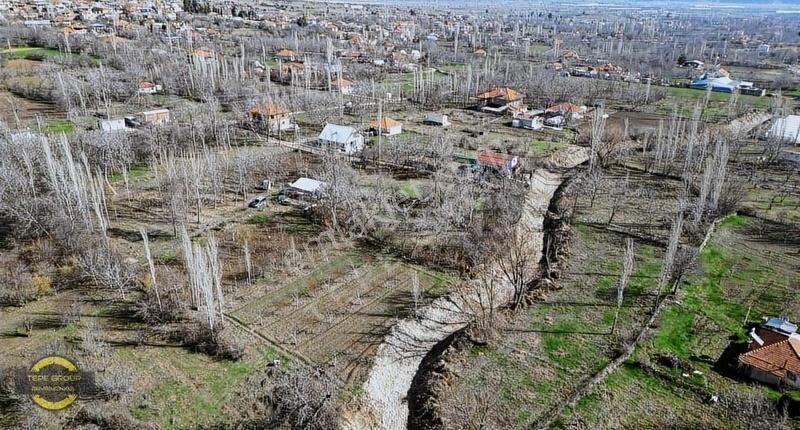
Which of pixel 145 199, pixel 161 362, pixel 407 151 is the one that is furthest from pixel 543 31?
pixel 161 362

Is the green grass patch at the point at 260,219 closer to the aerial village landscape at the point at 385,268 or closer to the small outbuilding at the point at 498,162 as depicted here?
the aerial village landscape at the point at 385,268

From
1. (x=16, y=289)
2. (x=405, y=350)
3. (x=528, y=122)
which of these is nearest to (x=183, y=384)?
(x=405, y=350)

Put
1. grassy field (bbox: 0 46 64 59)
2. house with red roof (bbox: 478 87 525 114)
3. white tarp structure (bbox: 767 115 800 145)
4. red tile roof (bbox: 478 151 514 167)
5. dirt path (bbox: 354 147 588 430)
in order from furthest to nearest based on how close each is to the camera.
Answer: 1. grassy field (bbox: 0 46 64 59)
2. house with red roof (bbox: 478 87 525 114)
3. white tarp structure (bbox: 767 115 800 145)
4. red tile roof (bbox: 478 151 514 167)
5. dirt path (bbox: 354 147 588 430)

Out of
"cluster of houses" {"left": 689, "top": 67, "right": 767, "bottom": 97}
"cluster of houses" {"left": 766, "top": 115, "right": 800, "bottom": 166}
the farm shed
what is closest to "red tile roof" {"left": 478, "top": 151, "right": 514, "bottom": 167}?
"cluster of houses" {"left": 766, "top": 115, "right": 800, "bottom": 166}

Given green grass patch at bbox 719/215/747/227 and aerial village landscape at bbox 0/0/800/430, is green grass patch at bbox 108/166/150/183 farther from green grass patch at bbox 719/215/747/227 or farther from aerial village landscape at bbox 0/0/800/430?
green grass patch at bbox 719/215/747/227

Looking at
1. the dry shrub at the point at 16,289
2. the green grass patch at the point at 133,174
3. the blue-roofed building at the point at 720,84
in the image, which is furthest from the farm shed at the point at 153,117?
the blue-roofed building at the point at 720,84

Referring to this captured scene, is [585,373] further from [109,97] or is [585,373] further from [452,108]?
[109,97]
